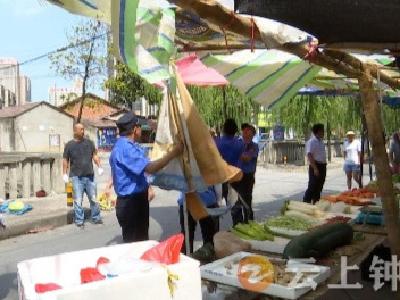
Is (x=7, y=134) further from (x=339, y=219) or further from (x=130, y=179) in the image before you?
(x=339, y=219)

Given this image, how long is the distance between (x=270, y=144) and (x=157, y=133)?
19703mm

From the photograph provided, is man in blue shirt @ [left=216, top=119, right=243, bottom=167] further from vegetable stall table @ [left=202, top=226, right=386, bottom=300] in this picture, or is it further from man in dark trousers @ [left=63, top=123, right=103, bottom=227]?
vegetable stall table @ [left=202, top=226, right=386, bottom=300]

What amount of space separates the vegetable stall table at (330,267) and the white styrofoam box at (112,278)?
0.67 metres

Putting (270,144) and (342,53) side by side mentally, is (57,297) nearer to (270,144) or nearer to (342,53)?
(342,53)

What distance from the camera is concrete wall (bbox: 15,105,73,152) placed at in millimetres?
34500

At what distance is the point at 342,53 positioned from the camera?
15.3 feet

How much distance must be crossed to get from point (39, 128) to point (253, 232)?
33.3m

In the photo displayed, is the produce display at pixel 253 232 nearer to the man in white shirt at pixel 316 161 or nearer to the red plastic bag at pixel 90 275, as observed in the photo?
the red plastic bag at pixel 90 275

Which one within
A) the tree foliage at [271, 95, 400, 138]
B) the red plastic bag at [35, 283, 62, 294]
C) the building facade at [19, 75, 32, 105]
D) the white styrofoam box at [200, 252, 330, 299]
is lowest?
the white styrofoam box at [200, 252, 330, 299]

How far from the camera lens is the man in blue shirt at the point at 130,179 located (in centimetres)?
425

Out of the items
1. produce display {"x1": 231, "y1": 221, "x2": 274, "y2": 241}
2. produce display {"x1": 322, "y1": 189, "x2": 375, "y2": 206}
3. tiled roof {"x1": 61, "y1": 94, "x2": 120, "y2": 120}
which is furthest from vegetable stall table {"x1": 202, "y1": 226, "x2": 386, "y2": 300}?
tiled roof {"x1": 61, "y1": 94, "x2": 120, "y2": 120}

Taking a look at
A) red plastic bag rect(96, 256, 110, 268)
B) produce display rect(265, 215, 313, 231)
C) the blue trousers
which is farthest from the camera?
the blue trousers

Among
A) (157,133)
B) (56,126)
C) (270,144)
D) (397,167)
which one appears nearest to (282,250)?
(157,133)

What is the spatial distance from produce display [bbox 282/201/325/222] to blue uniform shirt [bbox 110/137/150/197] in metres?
1.64
